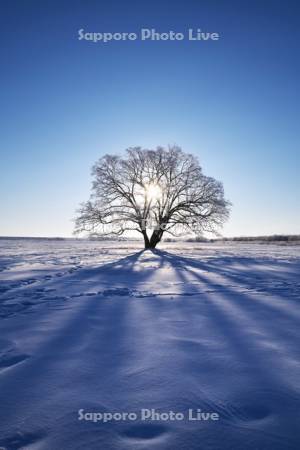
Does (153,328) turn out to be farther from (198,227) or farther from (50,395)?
(198,227)

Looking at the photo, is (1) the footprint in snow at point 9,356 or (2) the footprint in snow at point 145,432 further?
(1) the footprint in snow at point 9,356

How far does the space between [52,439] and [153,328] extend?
5.24ft

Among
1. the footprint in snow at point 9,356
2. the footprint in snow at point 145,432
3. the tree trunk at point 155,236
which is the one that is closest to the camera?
the footprint in snow at point 145,432

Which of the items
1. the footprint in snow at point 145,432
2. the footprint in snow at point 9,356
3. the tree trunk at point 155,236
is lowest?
the footprint in snow at point 145,432

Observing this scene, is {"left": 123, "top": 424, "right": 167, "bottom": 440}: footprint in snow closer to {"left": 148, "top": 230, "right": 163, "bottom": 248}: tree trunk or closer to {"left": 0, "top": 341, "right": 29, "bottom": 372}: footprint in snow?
{"left": 0, "top": 341, "right": 29, "bottom": 372}: footprint in snow

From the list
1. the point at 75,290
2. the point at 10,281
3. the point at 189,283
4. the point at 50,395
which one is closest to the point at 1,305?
the point at 75,290

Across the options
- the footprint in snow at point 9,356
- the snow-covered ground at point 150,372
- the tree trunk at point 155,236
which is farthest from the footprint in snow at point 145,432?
the tree trunk at point 155,236

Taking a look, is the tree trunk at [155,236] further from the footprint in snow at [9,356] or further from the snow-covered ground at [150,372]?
the footprint in snow at [9,356]

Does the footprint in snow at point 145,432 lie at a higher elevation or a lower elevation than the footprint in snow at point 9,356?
lower

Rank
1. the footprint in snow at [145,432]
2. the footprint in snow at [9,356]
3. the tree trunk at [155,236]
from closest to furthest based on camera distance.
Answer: the footprint in snow at [145,432]
the footprint in snow at [9,356]
the tree trunk at [155,236]

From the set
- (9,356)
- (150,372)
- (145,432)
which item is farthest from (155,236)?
(145,432)

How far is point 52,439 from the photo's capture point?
132cm

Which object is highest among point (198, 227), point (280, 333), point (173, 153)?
point (173, 153)

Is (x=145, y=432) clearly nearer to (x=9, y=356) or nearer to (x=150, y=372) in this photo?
(x=150, y=372)
